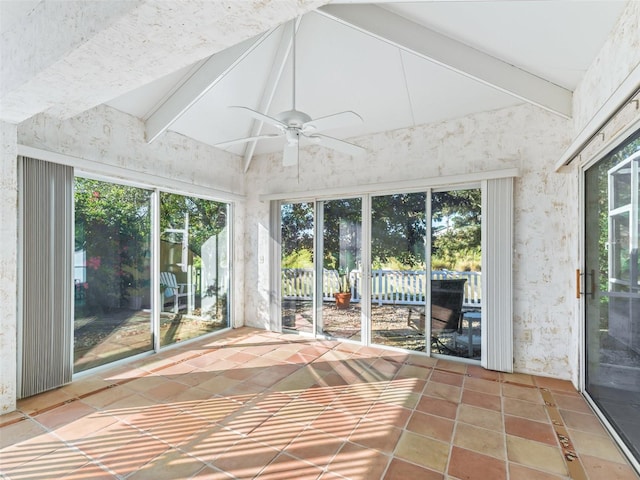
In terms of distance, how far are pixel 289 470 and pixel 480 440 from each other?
1398mm

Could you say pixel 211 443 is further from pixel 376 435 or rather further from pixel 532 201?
pixel 532 201

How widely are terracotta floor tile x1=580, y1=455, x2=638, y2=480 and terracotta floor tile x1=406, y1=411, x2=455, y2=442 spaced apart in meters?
0.81

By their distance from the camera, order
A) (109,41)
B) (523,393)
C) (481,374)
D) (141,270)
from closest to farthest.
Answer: (109,41)
(523,393)
(481,374)
(141,270)

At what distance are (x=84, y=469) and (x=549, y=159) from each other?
15.6ft

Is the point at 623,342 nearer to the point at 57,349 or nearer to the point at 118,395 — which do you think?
the point at 118,395

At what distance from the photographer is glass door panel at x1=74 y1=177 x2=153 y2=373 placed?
3.30m

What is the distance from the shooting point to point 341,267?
4520 mm

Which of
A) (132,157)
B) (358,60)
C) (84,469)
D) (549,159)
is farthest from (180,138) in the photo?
(549,159)

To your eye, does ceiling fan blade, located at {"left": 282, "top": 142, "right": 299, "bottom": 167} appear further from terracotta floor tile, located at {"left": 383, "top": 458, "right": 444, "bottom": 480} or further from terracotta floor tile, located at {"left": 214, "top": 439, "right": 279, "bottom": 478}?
terracotta floor tile, located at {"left": 383, "top": 458, "right": 444, "bottom": 480}

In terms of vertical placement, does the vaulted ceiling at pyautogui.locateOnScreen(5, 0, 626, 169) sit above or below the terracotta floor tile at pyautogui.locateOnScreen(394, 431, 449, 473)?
above

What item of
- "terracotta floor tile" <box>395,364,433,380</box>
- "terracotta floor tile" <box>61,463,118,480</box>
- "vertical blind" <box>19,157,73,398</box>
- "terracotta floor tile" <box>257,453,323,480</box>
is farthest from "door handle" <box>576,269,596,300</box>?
"vertical blind" <box>19,157,73,398</box>

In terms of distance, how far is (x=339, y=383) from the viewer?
316 centimetres

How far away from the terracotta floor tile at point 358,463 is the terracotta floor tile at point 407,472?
0.14 feet

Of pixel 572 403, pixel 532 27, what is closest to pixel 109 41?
pixel 532 27
